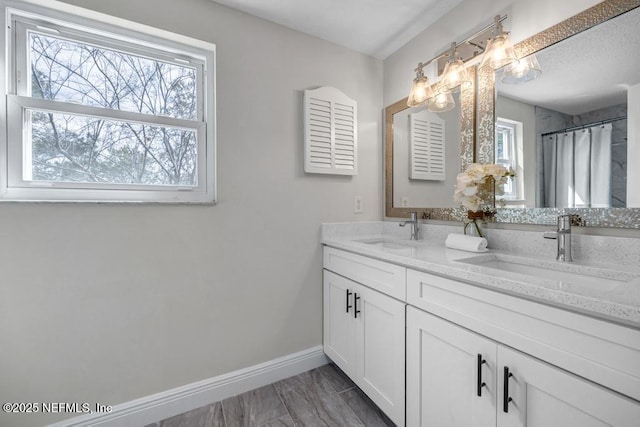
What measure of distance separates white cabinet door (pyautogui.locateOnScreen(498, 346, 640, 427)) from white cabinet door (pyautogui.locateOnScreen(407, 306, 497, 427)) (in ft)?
0.14

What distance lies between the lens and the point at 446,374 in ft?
3.29

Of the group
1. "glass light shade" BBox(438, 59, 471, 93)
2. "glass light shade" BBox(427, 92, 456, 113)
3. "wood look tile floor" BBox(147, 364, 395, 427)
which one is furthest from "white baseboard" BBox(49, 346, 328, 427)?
"glass light shade" BBox(438, 59, 471, 93)

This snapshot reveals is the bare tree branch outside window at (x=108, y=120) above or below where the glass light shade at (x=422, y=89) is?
below

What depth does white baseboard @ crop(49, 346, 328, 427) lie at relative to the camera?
4.28 ft

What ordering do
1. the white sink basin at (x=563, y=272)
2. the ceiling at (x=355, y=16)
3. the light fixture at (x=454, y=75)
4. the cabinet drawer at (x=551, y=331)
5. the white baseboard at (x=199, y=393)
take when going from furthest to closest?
the ceiling at (x=355, y=16), the light fixture at (x=454, y=75), the white baseboard at (x=199, y=393), the white sink basin at (x=563, y=272), the cabinet drawer at (x=551, y=331)

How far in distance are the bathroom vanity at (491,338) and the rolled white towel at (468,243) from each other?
0.05 m

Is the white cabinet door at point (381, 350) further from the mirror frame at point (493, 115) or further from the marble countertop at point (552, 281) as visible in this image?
the mirror frame at point (493, 115)

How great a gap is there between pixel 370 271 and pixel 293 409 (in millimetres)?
860

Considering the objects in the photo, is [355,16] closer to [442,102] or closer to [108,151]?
[442,102]

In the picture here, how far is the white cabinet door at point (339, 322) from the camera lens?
154 cm

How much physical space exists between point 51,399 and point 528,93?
102 inches

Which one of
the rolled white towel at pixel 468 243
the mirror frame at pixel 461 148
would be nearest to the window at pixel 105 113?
the mirror frame at pixel 461 148

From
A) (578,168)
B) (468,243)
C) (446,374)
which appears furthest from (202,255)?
(578,168)

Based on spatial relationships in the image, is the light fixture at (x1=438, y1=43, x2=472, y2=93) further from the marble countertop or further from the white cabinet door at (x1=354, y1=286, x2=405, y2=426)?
the white cabinet door at (x1=354, y1=286, x2=405, y2=426)
